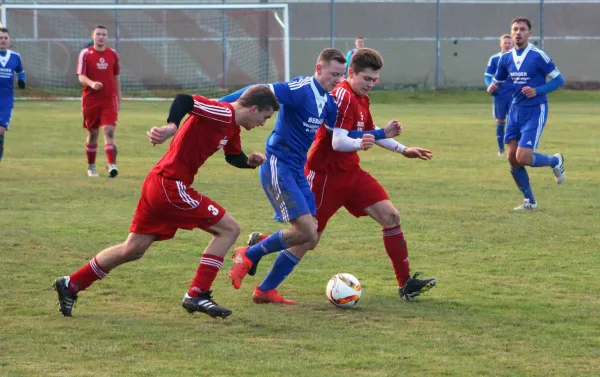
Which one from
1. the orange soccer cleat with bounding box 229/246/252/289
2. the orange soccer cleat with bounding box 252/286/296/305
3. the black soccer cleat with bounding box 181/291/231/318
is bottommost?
the orange soccer cleat with bounding box 252/286/296/305

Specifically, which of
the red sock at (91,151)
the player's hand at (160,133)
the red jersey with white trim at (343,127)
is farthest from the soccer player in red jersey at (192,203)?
the red sock at (91,151)

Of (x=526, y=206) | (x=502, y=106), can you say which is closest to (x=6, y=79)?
(x=526, y=206)

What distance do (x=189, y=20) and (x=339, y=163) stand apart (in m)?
29.9

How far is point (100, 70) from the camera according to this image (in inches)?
602

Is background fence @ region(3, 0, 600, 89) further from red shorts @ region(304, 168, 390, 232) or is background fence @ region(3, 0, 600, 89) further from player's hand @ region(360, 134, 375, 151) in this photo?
player's hand @ region(360, 134, 375, 151)

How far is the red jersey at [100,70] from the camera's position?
15141 millimetres

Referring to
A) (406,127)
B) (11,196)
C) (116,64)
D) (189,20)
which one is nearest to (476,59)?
(189,20)

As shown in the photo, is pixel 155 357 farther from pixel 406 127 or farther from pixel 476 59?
pixel 476 59

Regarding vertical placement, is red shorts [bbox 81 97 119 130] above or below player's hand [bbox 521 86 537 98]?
below

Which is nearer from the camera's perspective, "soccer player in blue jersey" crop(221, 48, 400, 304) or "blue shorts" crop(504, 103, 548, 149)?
"soccer player in blue jersey" crop(221, 48, 400, 304)

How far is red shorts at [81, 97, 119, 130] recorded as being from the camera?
15.1 m

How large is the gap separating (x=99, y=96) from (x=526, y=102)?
6.46 metres

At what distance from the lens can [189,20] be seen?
119ft

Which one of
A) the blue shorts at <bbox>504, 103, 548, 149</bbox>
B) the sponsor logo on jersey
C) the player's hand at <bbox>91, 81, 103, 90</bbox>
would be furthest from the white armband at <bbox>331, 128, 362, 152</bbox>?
the sponsor logo on jersey
